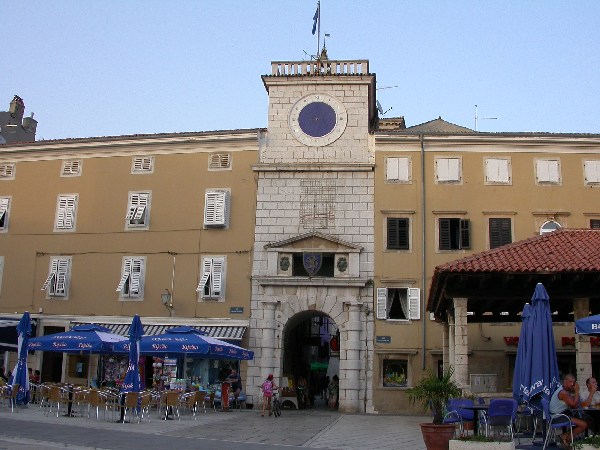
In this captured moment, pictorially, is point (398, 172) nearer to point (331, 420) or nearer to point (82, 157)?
point (331, 420)

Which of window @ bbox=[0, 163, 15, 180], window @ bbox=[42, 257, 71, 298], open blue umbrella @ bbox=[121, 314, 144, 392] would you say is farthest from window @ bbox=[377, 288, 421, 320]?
window @ bbox=[0, 163, 15, 180]

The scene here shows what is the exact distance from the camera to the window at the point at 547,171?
28672 mm

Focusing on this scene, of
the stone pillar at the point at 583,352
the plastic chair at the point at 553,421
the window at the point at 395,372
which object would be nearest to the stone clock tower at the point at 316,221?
the window at the point at 395,372

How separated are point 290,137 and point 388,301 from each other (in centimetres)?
777

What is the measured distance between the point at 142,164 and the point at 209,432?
1627 cm

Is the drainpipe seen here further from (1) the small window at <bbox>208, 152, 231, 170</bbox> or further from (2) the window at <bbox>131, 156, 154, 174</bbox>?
(2) the window at <bbox>131, 156, 154, 174</bbox>

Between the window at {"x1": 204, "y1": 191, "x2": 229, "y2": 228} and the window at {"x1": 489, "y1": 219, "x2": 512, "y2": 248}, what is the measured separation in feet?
34.4

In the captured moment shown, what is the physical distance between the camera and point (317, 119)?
30.0m

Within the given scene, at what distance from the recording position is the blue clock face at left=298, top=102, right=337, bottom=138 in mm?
29875

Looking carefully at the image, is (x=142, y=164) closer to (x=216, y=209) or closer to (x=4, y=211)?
(x=216, y=209)

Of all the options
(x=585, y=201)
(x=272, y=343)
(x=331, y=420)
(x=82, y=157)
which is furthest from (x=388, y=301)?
(x=82, y=157)

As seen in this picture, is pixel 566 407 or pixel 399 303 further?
pixel 399 303

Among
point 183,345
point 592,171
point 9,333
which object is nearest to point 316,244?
point 183,345

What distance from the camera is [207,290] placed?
29.2m
